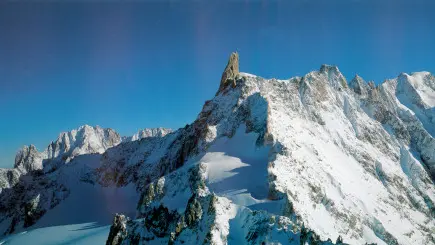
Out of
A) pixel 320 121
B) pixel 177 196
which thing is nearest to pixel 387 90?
pixel 320 121

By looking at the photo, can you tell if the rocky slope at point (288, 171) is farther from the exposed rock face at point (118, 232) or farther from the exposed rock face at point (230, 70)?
the exposed rock face at point (230, 70)

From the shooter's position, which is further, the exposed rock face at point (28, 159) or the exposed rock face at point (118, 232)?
the exposed rock face at point (28, 159)

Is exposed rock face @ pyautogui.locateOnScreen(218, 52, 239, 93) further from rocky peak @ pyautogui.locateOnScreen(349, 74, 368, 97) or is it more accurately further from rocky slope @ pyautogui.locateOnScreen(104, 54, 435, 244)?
rocky peak @ pyautogui.locateOnScreen(349, 74, 368, 97)

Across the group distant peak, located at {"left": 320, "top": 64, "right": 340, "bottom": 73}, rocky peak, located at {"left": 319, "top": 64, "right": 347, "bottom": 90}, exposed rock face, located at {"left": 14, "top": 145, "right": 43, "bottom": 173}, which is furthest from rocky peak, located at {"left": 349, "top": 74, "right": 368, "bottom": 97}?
exposed rock face, located at {"left": 14, "top": 145, "right": 43, "bottom": 173}

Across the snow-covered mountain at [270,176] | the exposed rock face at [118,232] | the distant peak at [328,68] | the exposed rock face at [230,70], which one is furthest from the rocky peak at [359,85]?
the exposed rock face at [118,232]

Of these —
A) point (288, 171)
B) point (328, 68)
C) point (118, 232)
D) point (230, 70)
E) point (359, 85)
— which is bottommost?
point (118, 232)

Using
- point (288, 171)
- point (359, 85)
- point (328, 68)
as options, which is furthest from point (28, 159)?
point (288, 171)

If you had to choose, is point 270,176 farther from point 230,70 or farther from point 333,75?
point 333,75

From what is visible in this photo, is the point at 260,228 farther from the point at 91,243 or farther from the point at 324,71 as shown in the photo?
the point at 324,71

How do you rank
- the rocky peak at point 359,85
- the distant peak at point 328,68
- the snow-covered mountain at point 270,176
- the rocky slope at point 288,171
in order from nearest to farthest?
the rocky slope at point 288,171
the snow-covered mountain at point 270,176
the distant peak at point 328,68
the rocky peak at point 359,85
